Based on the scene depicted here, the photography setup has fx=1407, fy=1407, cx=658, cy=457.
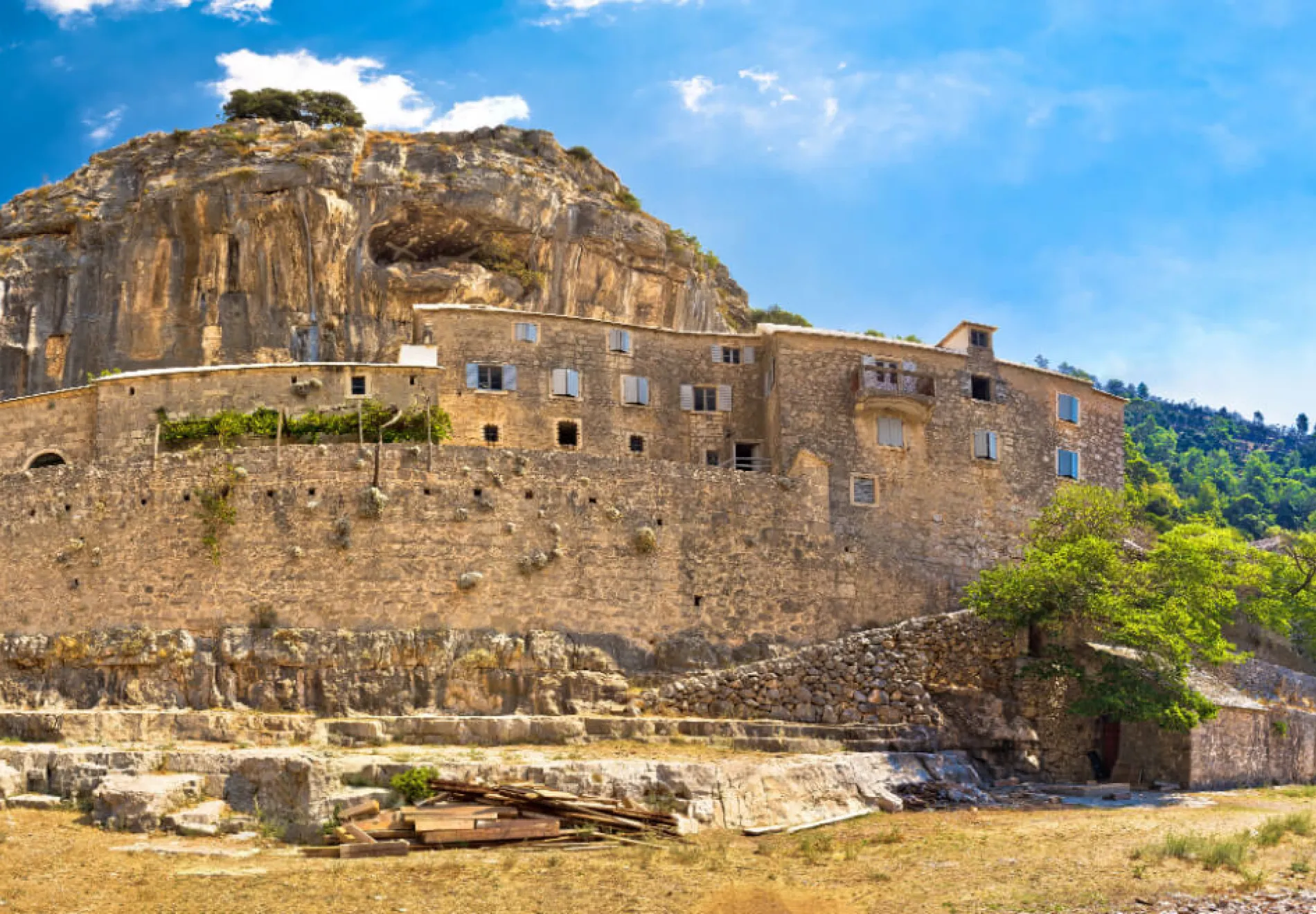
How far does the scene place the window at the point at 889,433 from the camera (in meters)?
46.4

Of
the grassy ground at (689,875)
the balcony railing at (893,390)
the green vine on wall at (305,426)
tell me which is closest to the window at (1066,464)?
the balcony railing at (893,390)

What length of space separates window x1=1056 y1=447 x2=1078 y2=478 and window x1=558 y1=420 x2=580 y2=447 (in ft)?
55.4

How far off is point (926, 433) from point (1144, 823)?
19336 mm

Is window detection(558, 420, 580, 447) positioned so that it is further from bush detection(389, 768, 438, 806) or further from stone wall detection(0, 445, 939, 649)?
bush detection(389, 768, 438, 806)

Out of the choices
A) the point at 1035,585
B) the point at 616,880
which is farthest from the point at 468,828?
the point at 1035,585

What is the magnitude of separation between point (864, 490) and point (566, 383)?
1033 cm

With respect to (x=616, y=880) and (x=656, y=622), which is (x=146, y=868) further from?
(x=656, y=622)

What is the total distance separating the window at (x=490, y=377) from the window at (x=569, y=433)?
2.03 m

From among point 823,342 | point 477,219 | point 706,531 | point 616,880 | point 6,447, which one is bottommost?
point 616,880

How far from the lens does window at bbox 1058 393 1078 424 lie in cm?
5034

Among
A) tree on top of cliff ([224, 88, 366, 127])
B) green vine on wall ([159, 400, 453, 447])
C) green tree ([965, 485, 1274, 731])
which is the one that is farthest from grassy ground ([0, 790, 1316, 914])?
tree on top of cliff ([224, 88, 366, 127])

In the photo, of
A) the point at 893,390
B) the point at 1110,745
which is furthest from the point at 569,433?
the point at 1110,745

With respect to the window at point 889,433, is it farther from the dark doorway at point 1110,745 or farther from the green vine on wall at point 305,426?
the green vine on wall at point 305,426

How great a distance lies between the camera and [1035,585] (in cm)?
3772
